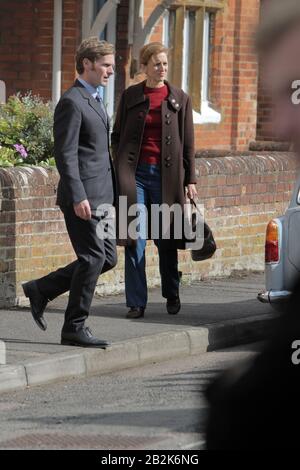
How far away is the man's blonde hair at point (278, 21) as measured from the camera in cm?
192

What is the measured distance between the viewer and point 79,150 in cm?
841

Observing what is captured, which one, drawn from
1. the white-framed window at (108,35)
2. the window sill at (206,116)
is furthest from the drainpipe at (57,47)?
the window sill at (206,116)

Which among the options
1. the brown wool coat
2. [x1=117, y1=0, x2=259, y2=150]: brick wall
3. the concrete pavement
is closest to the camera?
the concrete pavement

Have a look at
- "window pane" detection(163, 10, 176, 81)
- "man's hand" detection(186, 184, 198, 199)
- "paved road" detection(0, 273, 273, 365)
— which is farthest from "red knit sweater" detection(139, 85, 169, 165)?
"window pane" detection(163, 10, 176, 81)

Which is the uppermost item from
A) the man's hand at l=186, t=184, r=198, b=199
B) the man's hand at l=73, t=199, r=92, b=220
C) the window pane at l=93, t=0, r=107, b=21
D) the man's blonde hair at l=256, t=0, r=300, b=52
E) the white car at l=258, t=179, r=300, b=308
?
the window pane at l=93, t=0, r=107, b=21

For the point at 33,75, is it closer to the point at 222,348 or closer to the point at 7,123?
the point at 7,123

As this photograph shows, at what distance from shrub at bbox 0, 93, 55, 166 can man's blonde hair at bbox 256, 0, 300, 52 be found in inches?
362

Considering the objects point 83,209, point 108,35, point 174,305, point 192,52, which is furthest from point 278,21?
point 192,52

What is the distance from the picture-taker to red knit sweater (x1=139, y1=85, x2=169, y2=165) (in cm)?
977

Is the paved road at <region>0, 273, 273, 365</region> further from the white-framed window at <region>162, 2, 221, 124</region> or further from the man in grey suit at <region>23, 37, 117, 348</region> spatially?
the white-framed window at <region>162, 2, 221, 124</region>

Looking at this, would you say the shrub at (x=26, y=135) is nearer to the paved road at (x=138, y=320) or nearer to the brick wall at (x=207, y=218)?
the brick wall at (x=207, y=218)

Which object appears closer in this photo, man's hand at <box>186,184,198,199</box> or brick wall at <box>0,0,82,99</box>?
man's hand at <box>186,184,198,199</box>
